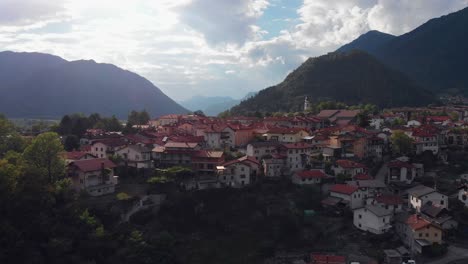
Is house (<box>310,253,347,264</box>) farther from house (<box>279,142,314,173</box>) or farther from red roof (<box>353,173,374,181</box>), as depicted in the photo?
house (<box>279,142,314,173</box>)

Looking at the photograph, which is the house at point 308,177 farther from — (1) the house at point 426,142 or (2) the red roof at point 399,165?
(1) the house at point 426,142

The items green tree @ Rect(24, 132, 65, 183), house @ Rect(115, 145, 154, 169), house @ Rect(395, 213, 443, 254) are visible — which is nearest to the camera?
house @ Rect(395, 213, 443, 254)

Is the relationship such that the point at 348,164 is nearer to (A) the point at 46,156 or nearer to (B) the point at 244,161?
(B) the point at 244,161

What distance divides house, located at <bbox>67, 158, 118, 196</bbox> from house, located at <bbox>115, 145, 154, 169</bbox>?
4424 millimetres

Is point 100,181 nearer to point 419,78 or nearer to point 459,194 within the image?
point 459,194

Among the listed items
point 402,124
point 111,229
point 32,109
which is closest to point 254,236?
point 111,229

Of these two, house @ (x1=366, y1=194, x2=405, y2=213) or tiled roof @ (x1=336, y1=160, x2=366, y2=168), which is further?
tiled roof @ (x1=336, y1=160, x2=366, y2=168)

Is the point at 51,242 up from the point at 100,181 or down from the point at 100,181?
down

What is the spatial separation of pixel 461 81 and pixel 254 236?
557 feet

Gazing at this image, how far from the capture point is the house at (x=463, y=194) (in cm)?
3753

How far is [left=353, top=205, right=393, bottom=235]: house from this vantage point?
3431cm

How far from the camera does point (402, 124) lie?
62.9 metres

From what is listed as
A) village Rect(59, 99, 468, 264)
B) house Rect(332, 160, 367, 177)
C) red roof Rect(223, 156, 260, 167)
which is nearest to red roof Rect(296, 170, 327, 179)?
village Rect(59, 99, 468, 264)

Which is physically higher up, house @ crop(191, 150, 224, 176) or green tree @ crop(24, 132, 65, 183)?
green tree @ crop(24, 132, 65, 183)
